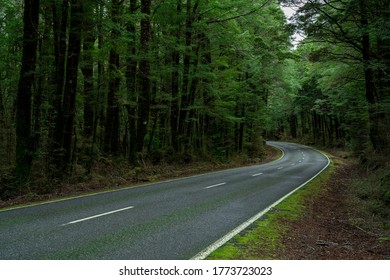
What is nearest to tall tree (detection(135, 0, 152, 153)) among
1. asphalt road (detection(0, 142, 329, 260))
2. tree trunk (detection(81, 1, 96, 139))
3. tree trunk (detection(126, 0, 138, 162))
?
tree trunk (detection(126, 0, 138, 162))

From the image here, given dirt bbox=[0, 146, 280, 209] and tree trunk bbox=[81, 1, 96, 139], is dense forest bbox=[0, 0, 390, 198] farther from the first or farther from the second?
dirt bbox=[0, 146, 280, 209]

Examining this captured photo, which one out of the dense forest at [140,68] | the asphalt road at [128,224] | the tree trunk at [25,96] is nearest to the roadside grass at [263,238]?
the asphalt road at [128,224]

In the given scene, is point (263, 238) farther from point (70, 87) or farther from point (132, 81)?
point (132, 81)

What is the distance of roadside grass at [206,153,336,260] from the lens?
5.52m

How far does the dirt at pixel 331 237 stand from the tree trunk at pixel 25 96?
9.43 metres

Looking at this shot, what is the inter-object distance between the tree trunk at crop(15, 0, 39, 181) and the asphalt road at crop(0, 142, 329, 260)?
9.13 feet

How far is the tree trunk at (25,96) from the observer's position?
37.4 ft

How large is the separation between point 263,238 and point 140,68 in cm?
1411

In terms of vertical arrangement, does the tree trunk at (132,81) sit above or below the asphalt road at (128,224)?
above

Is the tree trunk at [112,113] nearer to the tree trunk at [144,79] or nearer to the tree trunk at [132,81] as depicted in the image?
the tree trunk at [132,81]

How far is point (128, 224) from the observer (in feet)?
23.4

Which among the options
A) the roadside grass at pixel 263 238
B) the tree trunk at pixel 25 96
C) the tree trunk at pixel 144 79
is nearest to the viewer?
the roadside grass at pixel 263 238

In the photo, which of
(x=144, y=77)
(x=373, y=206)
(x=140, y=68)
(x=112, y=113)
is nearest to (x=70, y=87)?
(x=144, y=77)
